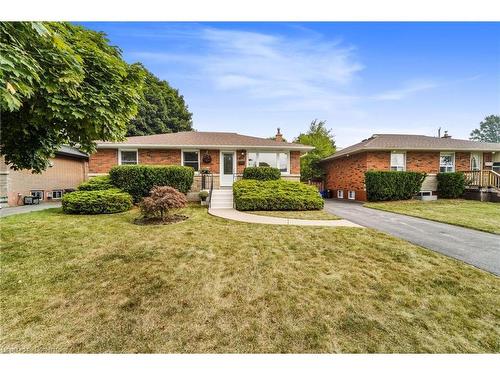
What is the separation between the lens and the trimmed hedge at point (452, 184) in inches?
530

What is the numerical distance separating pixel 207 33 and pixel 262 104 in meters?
6.42

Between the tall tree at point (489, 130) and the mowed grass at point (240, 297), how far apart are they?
73.6 m

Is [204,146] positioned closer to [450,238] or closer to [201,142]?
[201,142]

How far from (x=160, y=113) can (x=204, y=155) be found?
64.8 ft

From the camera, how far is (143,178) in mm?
10531

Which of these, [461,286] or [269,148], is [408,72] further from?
[269,148]

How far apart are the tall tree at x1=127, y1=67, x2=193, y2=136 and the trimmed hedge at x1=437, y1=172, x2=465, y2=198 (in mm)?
27217

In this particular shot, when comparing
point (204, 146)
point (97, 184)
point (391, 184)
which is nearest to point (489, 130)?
point (391, 184)

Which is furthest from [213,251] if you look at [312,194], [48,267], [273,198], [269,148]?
[269,148]

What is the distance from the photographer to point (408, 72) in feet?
16.0

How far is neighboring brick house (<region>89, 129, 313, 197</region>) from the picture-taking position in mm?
13023

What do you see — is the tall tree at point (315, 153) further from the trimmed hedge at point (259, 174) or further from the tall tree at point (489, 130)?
the tall tree at point (489, 130)

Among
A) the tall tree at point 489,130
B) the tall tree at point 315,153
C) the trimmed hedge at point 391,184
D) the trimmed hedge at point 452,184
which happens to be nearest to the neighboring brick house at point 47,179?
the trimmed hedge at point 391,184

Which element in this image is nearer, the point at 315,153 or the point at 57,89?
the point at 57,89
